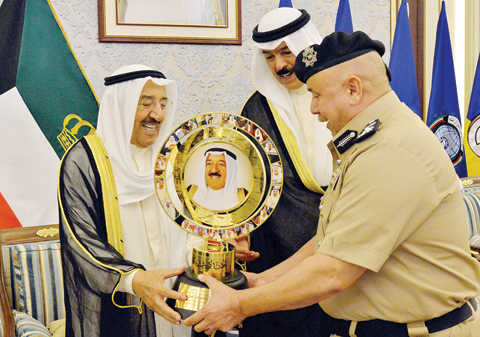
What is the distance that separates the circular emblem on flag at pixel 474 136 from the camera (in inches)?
162

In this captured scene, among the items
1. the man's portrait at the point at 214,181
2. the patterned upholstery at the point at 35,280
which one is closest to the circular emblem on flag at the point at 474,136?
the man's portrait at the point at 214,181

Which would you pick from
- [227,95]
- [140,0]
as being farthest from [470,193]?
[140,0]

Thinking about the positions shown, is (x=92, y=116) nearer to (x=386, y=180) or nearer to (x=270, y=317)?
(x=270, y=317)

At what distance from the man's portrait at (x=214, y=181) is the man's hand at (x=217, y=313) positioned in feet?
1.08

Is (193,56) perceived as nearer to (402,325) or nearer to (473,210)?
(402,325)

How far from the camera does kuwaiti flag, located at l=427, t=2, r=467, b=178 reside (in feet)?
12.7

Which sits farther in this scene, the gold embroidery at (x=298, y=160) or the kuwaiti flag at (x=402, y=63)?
the kuwaiti flag at (x=402, y=63)

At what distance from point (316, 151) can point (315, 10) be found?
1.82 metres

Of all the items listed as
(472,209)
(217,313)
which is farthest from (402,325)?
(472,209)

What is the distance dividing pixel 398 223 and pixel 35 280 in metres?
2.25

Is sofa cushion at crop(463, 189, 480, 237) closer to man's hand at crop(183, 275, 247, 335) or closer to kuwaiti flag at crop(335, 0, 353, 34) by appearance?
kuwaiti flag at crop(335, 0, 353, 34)

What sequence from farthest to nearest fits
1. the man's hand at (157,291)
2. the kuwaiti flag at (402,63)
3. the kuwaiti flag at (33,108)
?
1. the kuwaiti flag at (402,63)
2. the kuwaiti flag at (33,108)
3. the man's hand at (157,291)

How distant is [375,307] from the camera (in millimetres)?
1378

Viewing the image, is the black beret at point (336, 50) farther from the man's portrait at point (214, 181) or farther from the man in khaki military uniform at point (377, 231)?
the man's portrait at point (214, 181)
